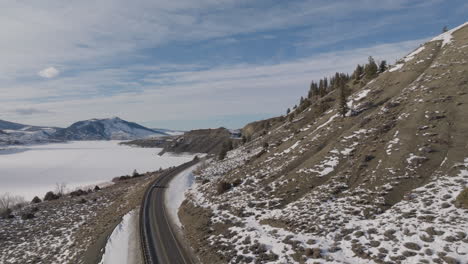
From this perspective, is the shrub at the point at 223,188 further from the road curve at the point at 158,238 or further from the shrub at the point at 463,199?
the shrub at the point at 463,199

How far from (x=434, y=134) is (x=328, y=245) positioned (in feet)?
70.7

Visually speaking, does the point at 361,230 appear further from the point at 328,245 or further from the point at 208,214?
the point at 208,214

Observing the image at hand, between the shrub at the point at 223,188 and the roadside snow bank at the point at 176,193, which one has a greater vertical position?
the shrub at the point at 223,188

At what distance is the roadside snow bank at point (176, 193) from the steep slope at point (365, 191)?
1976 millimetres

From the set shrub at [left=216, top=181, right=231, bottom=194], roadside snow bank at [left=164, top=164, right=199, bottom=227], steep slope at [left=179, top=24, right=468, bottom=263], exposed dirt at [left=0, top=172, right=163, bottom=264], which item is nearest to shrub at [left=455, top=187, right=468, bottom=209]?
steep slope at [left=179, top=24, right=468, bottom=263]

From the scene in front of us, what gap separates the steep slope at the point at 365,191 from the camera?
20.5m

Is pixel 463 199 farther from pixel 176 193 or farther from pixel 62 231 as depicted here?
pixel 62 231

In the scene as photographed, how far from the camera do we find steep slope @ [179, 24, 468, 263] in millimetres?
20469

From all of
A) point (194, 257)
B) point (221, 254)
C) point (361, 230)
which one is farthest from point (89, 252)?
point (361, 230)

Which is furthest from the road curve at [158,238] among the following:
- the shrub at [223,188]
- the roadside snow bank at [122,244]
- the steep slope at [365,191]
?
the shrub at [223,188]

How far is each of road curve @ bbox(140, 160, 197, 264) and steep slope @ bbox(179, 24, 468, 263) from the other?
2.07 meters

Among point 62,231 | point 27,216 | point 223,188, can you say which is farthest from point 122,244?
point 27,216

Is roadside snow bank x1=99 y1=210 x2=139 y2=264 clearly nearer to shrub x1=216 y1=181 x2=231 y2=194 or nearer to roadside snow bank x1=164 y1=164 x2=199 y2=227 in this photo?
roadside snow bank x1=164 y1=164 x2=199 y2=227

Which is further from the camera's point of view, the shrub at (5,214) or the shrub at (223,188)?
the shrub at (5,214)
